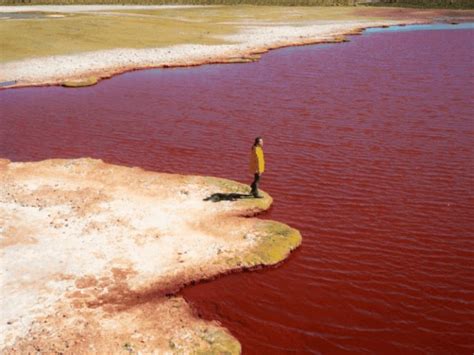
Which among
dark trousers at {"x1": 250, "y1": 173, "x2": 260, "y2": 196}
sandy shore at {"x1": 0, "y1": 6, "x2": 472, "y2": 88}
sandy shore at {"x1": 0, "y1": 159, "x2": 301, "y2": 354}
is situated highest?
sandy shore at {"x1": 0, "y1": 6, "x2": 472, "y2": 88}

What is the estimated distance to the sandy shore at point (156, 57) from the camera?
140ft

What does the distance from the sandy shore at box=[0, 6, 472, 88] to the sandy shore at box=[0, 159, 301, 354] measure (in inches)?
871

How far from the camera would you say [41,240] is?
16.7m

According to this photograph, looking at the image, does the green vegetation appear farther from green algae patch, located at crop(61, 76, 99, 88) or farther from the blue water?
the blue water

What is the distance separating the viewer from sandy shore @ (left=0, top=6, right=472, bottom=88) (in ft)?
140

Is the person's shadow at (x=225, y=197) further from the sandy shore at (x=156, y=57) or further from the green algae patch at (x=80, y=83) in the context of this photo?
the sandy shore at (x=156, y=57)

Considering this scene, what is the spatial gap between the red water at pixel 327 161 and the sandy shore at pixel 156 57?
9.22ft

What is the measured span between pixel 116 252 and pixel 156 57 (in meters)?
38.4

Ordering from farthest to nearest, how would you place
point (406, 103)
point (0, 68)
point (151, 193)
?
point (0, 68), point (406, 103), point (151, 193)

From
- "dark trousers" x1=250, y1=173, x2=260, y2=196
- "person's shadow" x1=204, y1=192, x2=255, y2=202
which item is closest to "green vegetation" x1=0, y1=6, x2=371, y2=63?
"person's shadow" x1=204, y1=192, x2=255, y2=202

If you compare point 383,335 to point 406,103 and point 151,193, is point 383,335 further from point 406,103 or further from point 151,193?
point 406,103

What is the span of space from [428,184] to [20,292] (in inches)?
645

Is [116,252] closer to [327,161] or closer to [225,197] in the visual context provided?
[225,197]

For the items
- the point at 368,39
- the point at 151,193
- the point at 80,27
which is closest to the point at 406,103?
the point at 151,193
